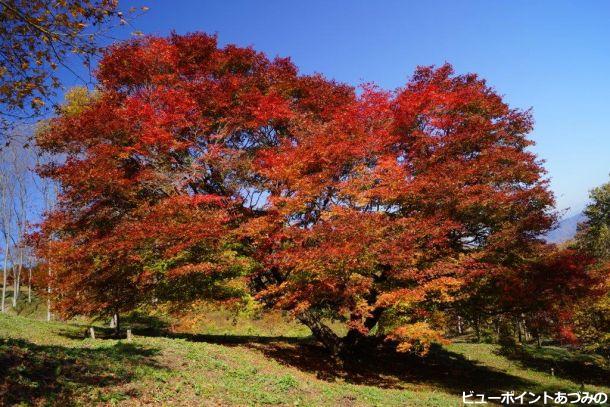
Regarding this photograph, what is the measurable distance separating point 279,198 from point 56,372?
32.4 feet

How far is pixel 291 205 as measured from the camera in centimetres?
1616

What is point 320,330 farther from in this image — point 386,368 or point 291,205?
point 291,205

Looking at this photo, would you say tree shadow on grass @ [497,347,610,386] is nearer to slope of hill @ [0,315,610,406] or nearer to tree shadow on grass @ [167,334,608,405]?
slope of hill @ [0,315,610,406]

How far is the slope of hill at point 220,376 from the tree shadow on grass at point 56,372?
2 cm

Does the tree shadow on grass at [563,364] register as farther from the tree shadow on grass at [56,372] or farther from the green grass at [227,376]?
the tree shadow on grass at [56,372]

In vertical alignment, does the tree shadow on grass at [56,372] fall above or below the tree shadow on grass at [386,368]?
above

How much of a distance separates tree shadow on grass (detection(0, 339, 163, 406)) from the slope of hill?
19 mm

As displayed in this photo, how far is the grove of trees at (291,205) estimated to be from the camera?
50.2 ft

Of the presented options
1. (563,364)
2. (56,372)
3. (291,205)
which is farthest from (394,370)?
(56,372)

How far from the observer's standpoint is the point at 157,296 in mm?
16500

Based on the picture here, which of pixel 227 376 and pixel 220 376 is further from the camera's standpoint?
pixel 227 376

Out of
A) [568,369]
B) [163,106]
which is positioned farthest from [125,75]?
[568,369]

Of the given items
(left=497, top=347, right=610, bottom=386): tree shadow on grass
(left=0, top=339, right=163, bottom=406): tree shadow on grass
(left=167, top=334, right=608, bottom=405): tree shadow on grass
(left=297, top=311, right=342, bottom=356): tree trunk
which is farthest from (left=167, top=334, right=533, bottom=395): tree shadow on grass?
(left=0, top=339, right=163, bottom=406): tree shadow on grass

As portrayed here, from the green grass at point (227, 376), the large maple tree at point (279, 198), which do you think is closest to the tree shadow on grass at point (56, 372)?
the green grass at point (227, 376)
